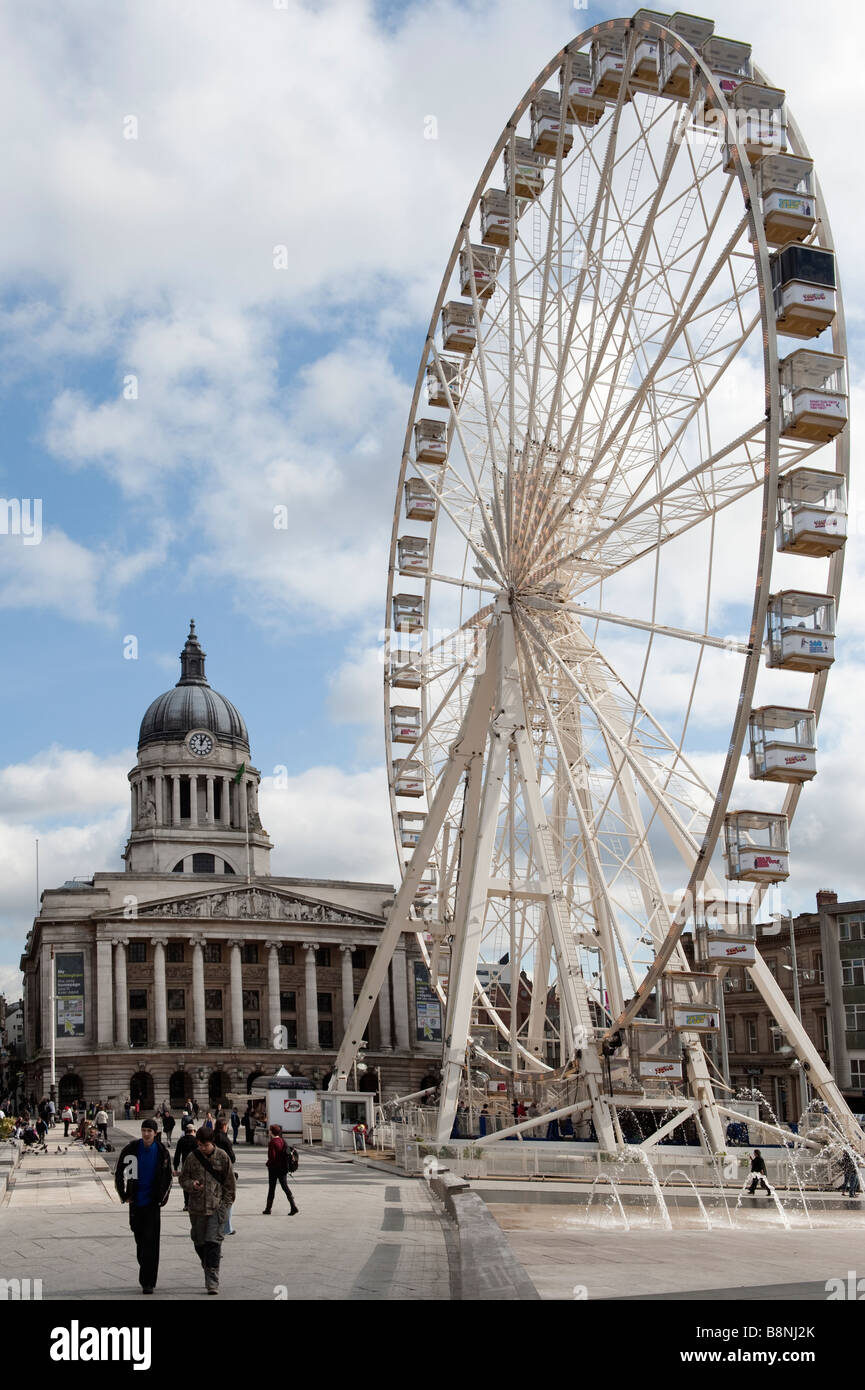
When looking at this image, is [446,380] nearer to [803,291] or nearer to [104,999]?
[803,291]

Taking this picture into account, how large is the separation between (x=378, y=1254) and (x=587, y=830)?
2194 cm

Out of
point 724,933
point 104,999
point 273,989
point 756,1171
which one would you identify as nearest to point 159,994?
point 104,999

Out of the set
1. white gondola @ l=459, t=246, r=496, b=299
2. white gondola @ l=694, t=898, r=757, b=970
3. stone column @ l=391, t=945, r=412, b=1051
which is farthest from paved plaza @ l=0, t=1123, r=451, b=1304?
stone column @ l=391, t=945, r=412, b=1051

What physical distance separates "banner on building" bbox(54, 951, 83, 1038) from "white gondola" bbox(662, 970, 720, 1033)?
96963mm

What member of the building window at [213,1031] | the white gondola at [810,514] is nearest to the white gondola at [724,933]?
the white gondola at [810,514]

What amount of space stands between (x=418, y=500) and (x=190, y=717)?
104 meters

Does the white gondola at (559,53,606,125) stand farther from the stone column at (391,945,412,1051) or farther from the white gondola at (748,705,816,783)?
the stone column at (391,945,412,1051)

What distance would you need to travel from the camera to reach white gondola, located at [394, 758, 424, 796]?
5634 centimetres

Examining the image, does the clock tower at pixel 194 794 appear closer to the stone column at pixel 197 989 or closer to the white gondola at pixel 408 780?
the stone column at pixel 197 989

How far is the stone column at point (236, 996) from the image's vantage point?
128 m

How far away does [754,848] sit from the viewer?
107ft
